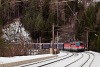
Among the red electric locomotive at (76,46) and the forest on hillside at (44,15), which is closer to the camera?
the red electric locomotive at (76,46)

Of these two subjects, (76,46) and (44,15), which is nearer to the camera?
(76,46)

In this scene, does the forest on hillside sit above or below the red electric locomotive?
above

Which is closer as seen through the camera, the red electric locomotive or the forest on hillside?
the red electric locomotive

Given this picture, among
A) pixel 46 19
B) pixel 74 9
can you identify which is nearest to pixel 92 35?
pixel 74 9

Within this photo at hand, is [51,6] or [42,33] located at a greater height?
[51,6]

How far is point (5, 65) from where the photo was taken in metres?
18.9

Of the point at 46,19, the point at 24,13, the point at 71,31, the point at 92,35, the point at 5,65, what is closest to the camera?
the point at 5,65

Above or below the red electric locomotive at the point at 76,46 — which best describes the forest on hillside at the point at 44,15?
above

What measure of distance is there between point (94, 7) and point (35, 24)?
78.6 feet

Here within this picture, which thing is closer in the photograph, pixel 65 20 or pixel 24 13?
pixel 65 20

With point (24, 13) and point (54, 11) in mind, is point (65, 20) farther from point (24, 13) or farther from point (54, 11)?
point (24, 13)

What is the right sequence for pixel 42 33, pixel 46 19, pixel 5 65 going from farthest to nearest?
pixel 46 19 → pixel 42 33 → pixel 5 65

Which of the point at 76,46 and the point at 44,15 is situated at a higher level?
the point at 44,15

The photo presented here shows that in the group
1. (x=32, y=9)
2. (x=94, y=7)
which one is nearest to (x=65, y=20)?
(x=32, y=9)
